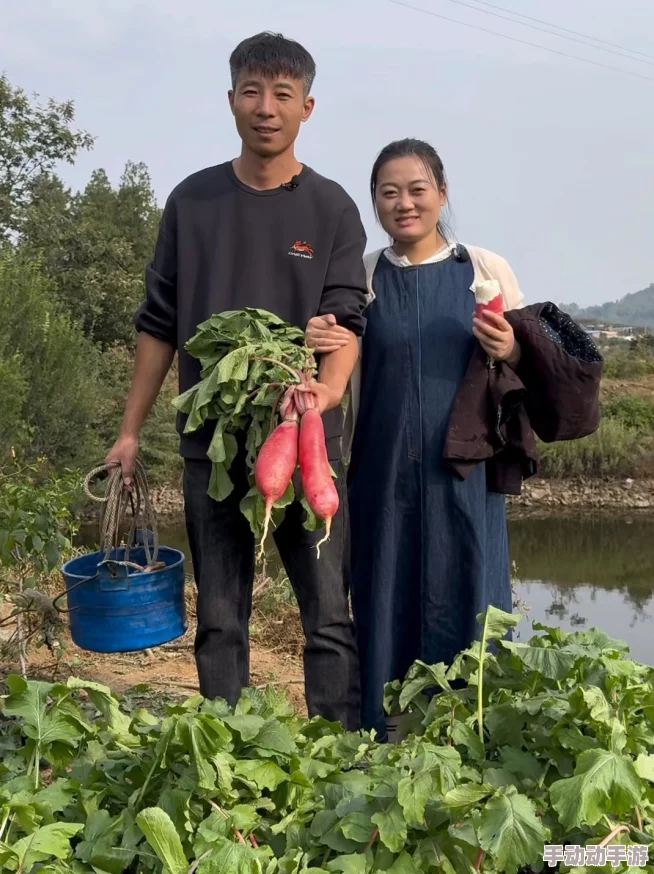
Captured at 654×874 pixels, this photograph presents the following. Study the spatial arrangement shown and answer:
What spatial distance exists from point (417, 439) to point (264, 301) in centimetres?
63

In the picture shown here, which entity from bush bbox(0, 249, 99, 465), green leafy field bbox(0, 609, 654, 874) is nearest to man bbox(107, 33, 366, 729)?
green leafy field bbox(0, 609, 654, 874)

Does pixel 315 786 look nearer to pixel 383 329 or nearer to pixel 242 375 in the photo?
pixel 242 375

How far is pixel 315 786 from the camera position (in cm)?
164

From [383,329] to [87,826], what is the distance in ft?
5.27

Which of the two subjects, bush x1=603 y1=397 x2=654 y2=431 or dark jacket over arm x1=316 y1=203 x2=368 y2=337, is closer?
dark jacket over arm x1=316 y1=203 x2=368 y2=337

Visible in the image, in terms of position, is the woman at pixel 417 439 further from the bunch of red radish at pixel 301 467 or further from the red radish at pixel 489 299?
the bunch of red radish at pixel 301 467

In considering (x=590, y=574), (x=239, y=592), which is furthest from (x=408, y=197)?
(x=590, y=574)

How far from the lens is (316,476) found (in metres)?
2.05

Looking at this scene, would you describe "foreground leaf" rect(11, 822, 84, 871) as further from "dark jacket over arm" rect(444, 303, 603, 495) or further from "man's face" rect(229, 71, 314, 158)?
"man's face" rect(229, 71, 314, 158)

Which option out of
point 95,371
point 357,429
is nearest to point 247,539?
point 357,429

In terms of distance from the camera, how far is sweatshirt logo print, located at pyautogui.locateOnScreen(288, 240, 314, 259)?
7.80 feet

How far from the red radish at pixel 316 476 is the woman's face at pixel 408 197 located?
0.83 meters

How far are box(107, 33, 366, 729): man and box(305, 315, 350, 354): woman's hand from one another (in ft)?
0.26

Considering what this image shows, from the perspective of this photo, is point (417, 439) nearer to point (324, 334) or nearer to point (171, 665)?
point (324, 334)
